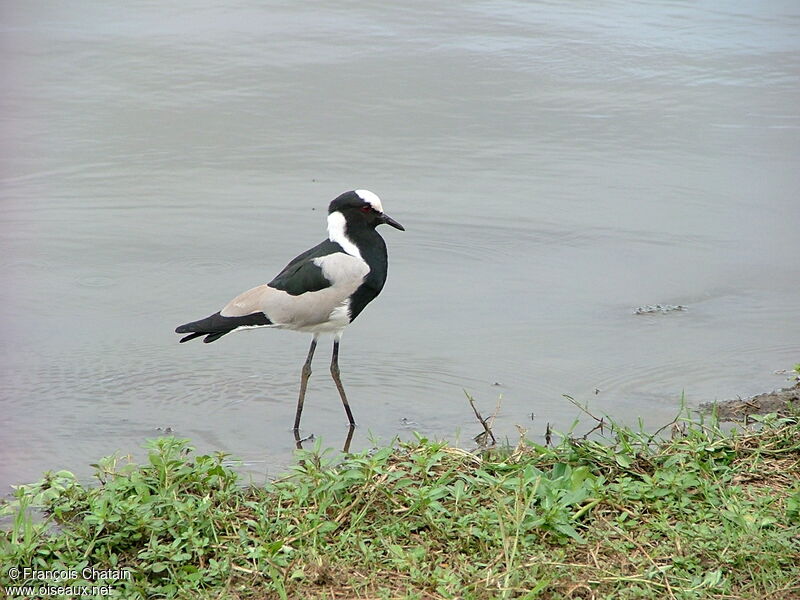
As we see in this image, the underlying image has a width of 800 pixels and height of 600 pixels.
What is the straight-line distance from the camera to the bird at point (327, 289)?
5.49 metres

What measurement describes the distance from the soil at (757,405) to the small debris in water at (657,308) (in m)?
1.28

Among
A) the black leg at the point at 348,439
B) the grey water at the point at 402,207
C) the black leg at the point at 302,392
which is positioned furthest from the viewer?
the grey water at the point at 402,207

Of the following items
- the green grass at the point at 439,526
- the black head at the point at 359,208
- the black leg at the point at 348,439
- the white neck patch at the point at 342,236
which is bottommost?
the black leg at the point at 348,439

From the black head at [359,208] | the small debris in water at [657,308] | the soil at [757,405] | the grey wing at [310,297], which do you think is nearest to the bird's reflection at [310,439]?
the grey wing at [310,297]

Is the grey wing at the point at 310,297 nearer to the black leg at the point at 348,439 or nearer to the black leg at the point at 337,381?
the black leg at the point at 337,381

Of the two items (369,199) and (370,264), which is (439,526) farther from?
(369,199)

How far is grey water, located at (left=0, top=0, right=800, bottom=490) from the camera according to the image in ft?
18.3

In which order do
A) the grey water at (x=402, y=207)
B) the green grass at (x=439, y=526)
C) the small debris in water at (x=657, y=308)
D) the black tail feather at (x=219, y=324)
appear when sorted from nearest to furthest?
the green grass at (x=439, y=526)
the black tail feather at (x=219, y=324)
the grey water at (x=402, y=207)
the small debris in water at (x=657, y=308)

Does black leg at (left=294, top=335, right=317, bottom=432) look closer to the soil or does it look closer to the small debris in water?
the soil

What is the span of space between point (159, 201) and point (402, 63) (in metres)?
3.32

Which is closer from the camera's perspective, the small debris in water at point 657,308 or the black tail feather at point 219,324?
the black tail feather at point 219,324

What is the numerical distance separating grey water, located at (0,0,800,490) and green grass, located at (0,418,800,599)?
0.86 m

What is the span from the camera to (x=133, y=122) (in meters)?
9.59

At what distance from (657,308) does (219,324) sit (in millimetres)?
2545
